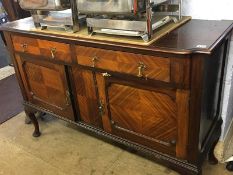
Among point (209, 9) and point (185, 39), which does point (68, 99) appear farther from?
point (209, 9)

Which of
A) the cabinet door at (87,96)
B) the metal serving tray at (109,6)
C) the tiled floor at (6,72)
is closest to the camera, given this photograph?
the metal serving tray at (109,6)

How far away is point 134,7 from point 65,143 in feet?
3.30

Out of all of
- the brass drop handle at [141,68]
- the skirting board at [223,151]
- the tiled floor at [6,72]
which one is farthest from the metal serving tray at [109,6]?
the tiled floor at [6,72]

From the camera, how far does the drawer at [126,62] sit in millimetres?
909

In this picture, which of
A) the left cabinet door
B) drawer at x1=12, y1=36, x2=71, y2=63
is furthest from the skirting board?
drawer at x1=12, y1=36, x2=71, y2=63

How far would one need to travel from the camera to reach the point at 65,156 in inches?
59.2

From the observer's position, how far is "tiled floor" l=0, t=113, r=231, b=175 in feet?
4.50

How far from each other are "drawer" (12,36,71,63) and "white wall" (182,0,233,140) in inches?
23.9

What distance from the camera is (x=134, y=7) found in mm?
938

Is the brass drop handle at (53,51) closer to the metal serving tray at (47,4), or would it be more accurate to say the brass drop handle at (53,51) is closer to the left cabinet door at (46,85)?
the left cabinet door at (46,85)

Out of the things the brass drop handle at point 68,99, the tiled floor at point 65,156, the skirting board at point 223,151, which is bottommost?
the tiled floor at point 65,156

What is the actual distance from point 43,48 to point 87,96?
12.6 inches

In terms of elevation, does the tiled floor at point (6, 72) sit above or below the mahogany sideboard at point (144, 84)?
below

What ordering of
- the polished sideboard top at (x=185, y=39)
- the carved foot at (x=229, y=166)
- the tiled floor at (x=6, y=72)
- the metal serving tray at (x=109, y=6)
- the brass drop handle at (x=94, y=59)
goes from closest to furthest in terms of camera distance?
the polished sideboard top at (x=185, y=39)
the metal serving tray at (x=109, y=6)
the brass drop handle at (x=94, y=59)
the carved foot at (x=229, y=166)
the tiled floor at (x=6, y=72)
